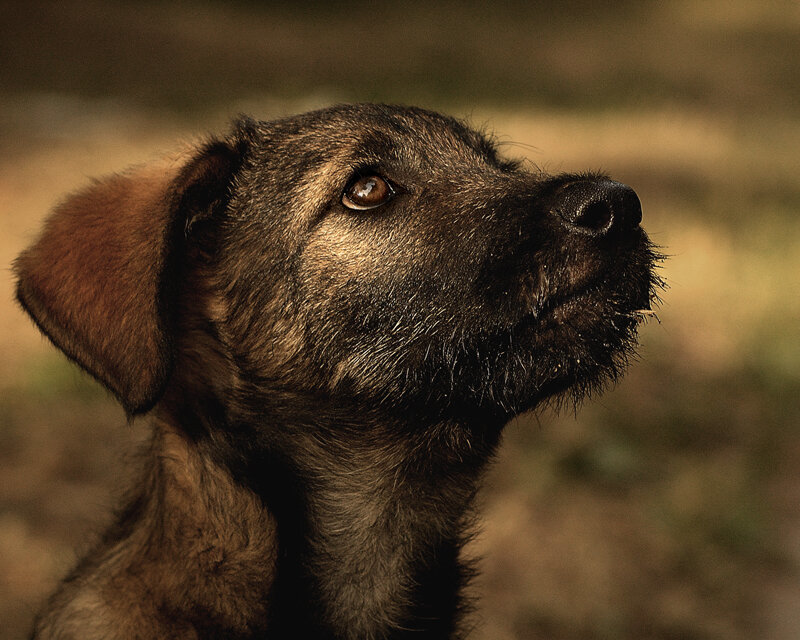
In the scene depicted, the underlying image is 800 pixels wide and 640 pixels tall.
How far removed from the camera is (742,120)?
1184 cm

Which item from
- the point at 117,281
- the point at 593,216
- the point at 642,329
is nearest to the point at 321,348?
the point at 117,281

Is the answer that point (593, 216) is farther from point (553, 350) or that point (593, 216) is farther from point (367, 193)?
point (367, 193)

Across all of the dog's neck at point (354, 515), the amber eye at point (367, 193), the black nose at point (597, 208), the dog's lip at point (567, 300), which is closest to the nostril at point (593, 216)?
the black nose at point (597, 208)

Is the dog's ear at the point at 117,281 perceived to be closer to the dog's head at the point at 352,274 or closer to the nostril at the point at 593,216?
the dog's head at the point at 352,274

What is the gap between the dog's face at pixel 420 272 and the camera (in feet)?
8.29

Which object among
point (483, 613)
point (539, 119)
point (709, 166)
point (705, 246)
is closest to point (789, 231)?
point (705, 246)

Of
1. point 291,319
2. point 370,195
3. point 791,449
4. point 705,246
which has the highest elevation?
point 705,246

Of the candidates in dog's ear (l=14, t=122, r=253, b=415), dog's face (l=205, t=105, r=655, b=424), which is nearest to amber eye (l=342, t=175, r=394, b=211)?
dog's face (l=205, t=105, r=655, b=424)

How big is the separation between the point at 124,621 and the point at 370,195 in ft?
4.82

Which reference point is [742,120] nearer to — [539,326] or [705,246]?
[705,246]

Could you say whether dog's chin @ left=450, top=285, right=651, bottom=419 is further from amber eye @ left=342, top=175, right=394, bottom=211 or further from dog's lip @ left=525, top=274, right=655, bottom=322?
amber eye @ left=342, top=175, right=394, bottom=211

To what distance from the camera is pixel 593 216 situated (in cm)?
250

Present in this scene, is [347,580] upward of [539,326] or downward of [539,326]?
downward

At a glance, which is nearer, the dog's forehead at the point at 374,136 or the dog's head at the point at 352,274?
the dog's head at the point at 352,274
